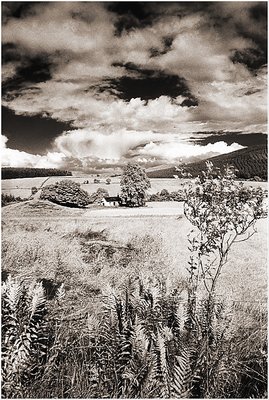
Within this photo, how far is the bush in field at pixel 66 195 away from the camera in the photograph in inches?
314

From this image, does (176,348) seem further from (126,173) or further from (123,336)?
(126,173)

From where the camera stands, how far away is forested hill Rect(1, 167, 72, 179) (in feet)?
19.7

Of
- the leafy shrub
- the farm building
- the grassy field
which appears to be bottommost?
the grassy field

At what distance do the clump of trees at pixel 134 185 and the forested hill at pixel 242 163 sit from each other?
0.41 metres

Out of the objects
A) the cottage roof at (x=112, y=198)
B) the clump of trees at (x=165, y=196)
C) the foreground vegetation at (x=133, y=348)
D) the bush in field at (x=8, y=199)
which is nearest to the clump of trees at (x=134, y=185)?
the cottage roof at (x=112, y=198)

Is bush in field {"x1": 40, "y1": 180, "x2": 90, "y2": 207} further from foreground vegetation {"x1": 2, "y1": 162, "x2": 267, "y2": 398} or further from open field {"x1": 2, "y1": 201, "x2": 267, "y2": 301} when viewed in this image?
foreground vegetation {"x1": 2, "y1": 162, "x2": 267, "y2": 398}

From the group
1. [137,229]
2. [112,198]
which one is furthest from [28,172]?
[137,229]

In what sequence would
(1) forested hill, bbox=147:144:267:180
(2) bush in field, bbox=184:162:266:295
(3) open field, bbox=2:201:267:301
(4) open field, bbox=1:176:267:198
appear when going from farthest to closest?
(3) open field, bbox=2:201:267:301 < (4) open field, bbox=1:176:267:198 < (1) forested hill, bbox=147:144:267:180 < (2) bush in field, bbox=184:162:266:295

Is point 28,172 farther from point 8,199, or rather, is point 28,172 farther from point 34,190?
point 34,190

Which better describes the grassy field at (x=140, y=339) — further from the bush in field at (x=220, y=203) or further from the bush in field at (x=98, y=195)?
the bush in field at (x=98, y=195)

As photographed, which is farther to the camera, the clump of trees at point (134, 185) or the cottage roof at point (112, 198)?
the cottage roof at point (112, 198)

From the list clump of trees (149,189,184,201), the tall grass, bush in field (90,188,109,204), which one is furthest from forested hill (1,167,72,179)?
the tall grass

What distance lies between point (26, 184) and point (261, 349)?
4.89m

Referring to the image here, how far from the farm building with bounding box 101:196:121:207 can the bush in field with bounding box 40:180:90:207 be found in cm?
34
